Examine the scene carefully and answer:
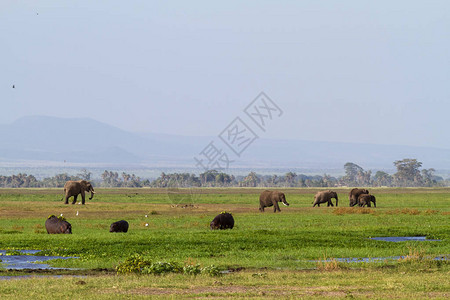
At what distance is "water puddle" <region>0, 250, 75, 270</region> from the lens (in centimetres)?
2753

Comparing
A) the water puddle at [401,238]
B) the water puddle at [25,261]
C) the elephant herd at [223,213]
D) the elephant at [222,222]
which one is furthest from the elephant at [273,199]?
the water puddle at [25,261]

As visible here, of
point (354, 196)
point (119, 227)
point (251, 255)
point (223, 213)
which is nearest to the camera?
point (251, 255)

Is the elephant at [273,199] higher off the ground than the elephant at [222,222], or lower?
higher

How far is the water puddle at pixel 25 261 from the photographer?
27531 millimetres

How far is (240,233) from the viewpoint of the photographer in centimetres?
3962

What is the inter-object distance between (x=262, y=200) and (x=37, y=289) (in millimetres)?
43369

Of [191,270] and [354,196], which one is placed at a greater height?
[354,196]

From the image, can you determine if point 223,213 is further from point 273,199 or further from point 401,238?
point 273,199

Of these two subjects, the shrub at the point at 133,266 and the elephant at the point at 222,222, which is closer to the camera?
the shrub at the point at 133,266

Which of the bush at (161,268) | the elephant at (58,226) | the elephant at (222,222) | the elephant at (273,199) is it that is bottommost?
the bush at (161,268)

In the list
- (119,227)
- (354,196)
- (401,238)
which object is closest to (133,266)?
(119,227)

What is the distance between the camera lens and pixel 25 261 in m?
29.3

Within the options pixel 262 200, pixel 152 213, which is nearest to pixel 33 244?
pixel 152 213

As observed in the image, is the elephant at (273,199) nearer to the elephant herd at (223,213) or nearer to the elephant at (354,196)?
the elephant herd at (223,213)
